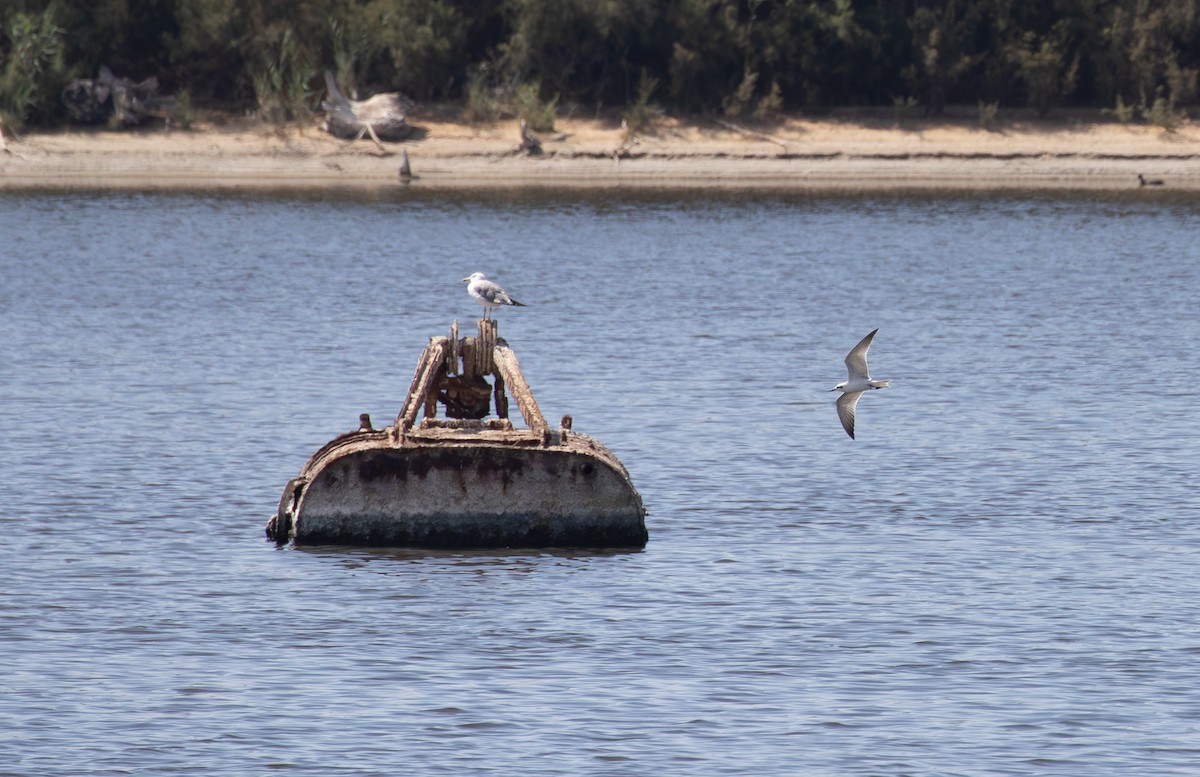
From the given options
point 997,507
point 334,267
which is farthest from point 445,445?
point 334,267

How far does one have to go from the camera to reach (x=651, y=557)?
1756cm

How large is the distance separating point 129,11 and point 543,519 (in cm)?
5503

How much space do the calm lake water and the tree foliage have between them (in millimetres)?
27349

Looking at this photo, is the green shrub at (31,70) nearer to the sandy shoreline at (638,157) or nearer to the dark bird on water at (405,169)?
the sandy shoreline at (638,157)

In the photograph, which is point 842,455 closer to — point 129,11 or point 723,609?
point 723,609

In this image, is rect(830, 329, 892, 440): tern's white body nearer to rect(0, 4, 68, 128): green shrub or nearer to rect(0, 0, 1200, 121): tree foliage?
rect(0, 0, 1200, 121): tree foliage

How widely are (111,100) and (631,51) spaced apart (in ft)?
58.4

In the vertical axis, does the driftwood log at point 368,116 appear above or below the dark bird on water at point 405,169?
above

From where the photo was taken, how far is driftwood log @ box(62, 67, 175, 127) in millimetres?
63062

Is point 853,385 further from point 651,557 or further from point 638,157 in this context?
point 638,157

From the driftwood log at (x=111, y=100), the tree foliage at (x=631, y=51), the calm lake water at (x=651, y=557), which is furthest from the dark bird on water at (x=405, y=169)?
the calm lake water at (x=651, y=557)

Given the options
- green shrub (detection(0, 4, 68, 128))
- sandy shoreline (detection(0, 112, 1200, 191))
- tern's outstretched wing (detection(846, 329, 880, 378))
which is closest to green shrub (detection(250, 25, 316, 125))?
sandy shoreline (detection(0, 112, 1200, 191))

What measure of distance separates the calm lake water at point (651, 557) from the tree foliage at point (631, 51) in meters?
27.3

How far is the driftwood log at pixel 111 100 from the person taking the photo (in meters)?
63.1
